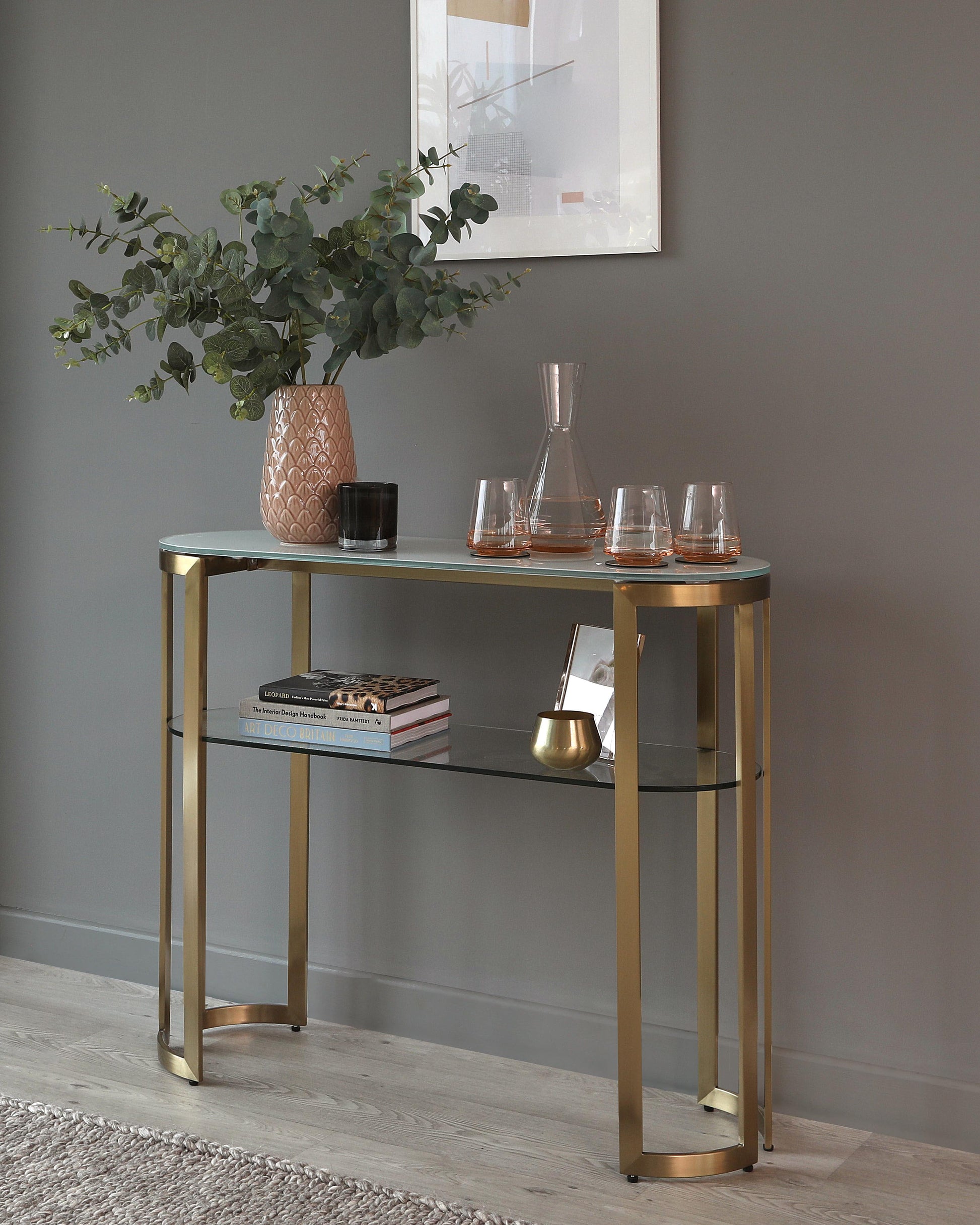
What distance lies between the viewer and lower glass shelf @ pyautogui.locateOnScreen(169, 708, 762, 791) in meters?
1.84

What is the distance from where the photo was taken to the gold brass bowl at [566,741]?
185 centimetres

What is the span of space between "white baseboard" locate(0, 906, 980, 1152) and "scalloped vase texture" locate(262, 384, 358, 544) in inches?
37.0

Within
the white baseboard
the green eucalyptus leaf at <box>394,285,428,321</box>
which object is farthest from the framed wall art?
the white baseboard

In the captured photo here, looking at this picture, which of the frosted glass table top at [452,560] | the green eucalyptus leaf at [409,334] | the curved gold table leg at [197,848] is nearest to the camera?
the frosted glass table top at [452,560]

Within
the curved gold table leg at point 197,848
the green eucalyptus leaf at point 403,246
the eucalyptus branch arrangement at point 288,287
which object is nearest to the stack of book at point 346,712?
the curved gold table leg at point 197,848

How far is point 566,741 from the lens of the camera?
A: 1.85m

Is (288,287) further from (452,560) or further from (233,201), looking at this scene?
(452,560)

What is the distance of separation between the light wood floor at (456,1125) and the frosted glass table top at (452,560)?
0.91 m

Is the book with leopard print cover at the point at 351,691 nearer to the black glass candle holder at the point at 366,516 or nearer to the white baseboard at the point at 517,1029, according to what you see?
the black glass candle holder at the point at 366,516

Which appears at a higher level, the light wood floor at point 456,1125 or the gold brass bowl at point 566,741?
the gold brass bowl at point 566,741

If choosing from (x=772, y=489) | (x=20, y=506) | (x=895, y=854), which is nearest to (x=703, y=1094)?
(x=895, y=854)

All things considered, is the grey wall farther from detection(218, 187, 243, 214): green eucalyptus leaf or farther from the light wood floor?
detection(218, 187, 243, 214): green eucalyptus leaf

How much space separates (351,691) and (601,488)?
567mm

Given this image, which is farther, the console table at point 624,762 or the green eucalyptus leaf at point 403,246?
the green eucalyptus leaf at point 403,246
